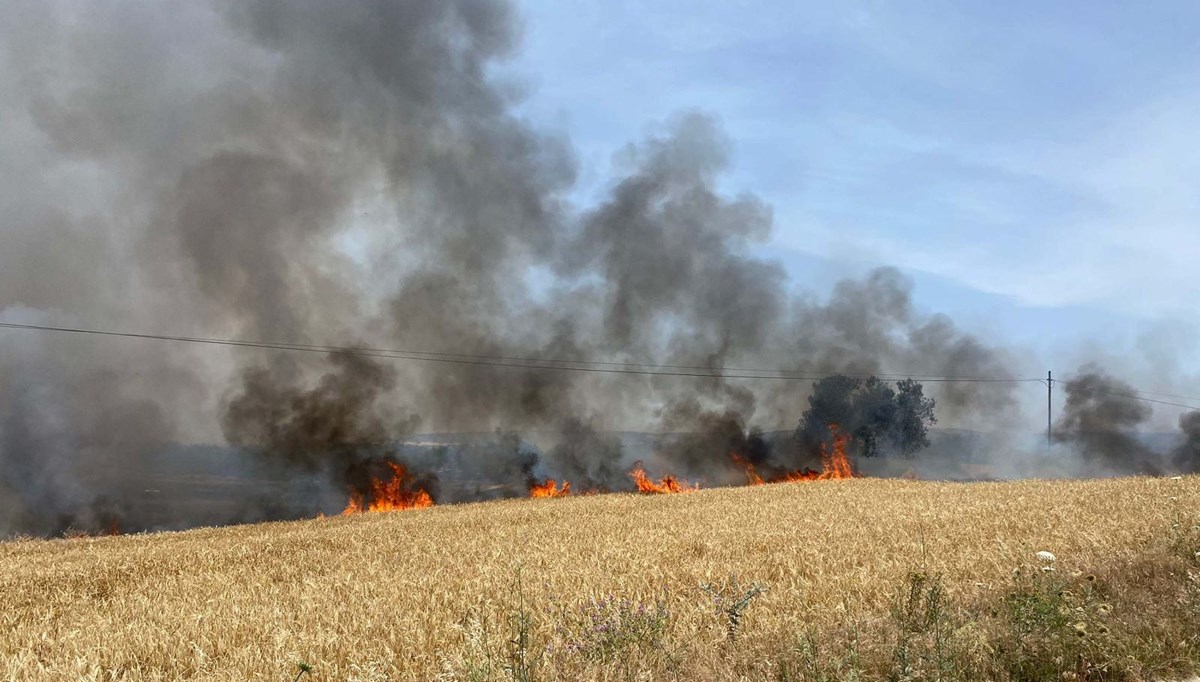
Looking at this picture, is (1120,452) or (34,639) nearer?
(34,639)

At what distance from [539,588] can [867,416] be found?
68.9 metres

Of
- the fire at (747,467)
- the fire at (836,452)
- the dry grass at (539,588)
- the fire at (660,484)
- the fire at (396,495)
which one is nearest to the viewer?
the dry grass at (539,588)

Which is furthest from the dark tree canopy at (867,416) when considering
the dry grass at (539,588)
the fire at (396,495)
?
the dry grass at (539,588)

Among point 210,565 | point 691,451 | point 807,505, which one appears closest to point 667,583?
point 210,565

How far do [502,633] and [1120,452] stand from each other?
121 m

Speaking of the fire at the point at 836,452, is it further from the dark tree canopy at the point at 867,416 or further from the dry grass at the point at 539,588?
the dry grass at the point at 539,588

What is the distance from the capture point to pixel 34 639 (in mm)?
8023

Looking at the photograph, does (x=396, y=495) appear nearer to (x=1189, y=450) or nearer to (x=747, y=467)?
(x=747, y=467)

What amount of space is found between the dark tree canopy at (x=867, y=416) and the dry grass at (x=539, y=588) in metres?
53.8

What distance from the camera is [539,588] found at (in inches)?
352

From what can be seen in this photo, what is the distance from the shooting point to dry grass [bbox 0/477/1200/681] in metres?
6.10

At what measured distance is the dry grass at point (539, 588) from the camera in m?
6.10

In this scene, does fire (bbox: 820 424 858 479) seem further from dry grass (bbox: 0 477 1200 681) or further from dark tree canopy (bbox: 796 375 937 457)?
dry grass (bbox: 0 477 1200 681)

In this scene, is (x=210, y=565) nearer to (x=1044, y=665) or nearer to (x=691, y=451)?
(x=1044, y=665)
